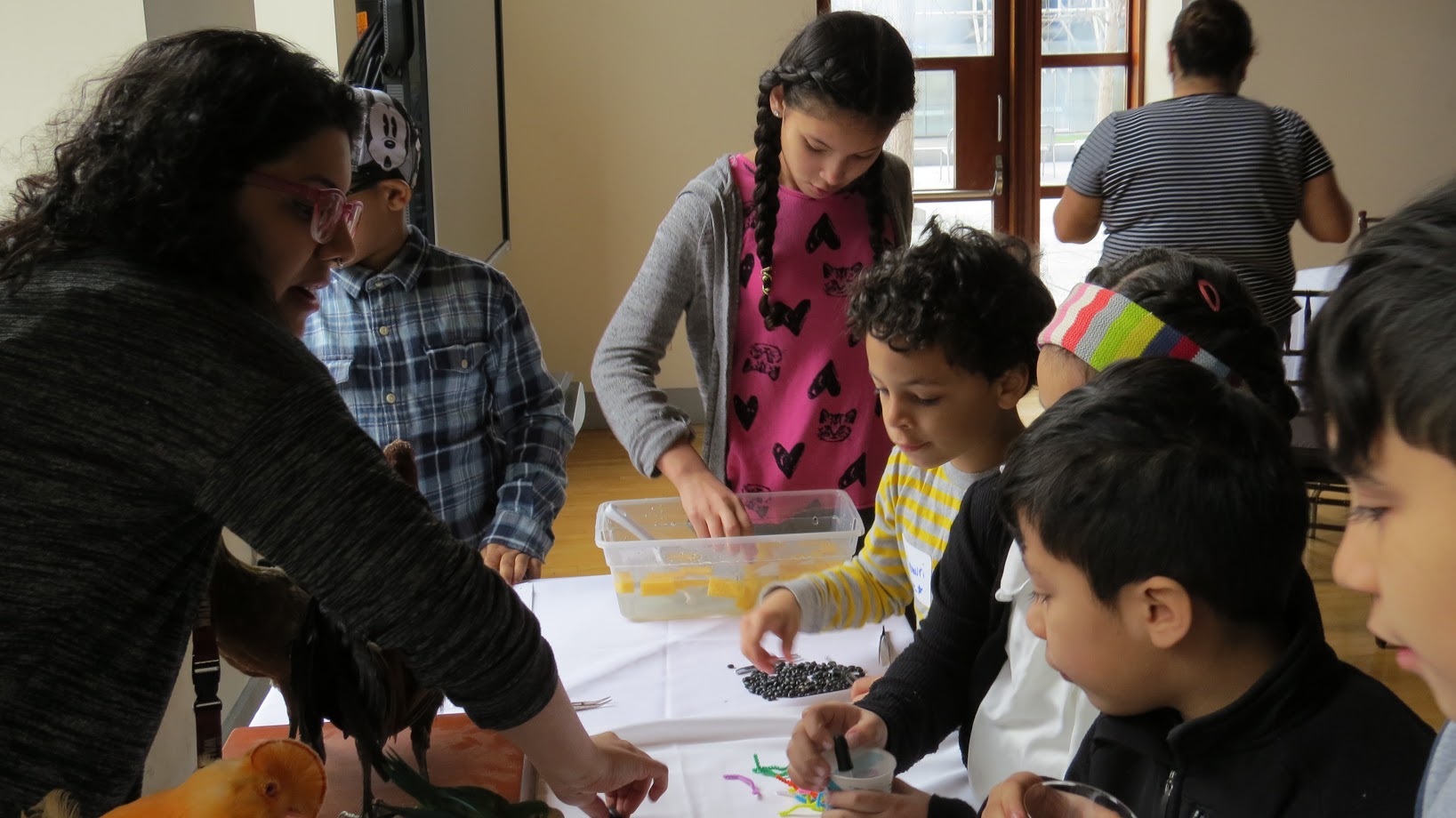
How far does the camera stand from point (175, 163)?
3.19 feet

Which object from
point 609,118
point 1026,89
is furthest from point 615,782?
point 1026,89

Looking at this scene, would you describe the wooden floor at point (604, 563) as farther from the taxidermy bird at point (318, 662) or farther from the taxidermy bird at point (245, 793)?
the taxidermy bird at point (245, 793)

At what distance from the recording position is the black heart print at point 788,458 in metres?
2.03

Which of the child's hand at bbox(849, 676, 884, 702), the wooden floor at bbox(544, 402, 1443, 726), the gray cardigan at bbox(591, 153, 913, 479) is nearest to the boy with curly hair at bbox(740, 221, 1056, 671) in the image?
the child's hand at bbox(849, 676, 884, 702)

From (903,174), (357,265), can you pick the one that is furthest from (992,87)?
(357,265)

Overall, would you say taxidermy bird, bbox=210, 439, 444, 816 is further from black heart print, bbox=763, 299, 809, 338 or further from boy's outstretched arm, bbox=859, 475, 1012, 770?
black heart print, bbox=763, 299, 809, 338

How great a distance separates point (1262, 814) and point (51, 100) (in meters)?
2.07

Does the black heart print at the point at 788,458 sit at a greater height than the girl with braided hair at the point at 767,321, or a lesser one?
lesser

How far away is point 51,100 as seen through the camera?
2.02 meters

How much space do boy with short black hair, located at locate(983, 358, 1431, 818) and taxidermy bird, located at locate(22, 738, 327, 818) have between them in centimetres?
50

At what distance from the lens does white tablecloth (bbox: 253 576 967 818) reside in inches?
52.4

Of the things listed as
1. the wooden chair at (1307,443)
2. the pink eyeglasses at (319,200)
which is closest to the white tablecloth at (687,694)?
the pink eyeglasses at (319,200)

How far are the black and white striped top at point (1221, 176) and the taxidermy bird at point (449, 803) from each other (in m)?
2.53

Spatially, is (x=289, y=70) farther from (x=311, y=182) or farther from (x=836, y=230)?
(x=836, y=230)
